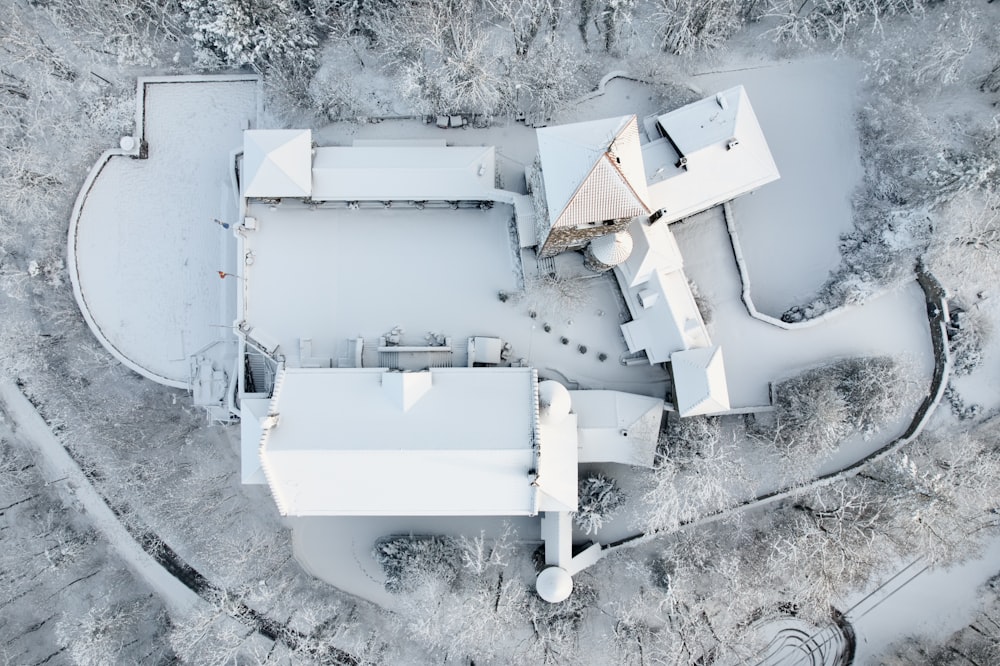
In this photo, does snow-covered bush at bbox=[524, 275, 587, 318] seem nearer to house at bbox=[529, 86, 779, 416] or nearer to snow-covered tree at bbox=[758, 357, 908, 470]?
house at bbox=[529, 86, 779, 416]

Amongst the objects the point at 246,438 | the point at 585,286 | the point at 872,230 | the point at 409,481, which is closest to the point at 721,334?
the point at 585,286

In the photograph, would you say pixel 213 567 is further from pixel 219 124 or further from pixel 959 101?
pixel 959 101

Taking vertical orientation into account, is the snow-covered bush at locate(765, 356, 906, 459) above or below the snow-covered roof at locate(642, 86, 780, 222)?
below

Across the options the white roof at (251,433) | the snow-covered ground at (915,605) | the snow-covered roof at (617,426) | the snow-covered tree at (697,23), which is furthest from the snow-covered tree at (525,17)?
the snow-covered ground at (915,605)

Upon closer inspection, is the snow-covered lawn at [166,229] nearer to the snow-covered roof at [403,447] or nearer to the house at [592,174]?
the snow-covered roof at [403,447]

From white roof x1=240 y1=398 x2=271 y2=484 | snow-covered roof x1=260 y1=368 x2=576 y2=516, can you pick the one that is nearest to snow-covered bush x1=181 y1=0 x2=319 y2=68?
snow-covered roof x1=260 y1=368 x2=576 y2=516
